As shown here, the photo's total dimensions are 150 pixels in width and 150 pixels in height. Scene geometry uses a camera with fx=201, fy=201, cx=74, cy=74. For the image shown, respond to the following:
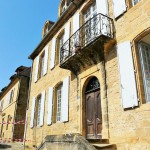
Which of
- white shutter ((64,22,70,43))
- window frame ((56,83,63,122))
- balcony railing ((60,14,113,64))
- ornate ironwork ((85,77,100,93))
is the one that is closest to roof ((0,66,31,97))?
window frame ((56,83,63,122))

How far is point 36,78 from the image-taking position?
13070 mm

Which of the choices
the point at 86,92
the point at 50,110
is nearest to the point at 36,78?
the point at 50,110

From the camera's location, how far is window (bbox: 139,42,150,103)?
220 inches

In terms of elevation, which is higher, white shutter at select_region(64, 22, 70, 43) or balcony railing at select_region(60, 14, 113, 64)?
white shutter at select_region(64, 22, 70, 43)

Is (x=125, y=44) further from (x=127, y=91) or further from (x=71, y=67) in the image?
(x=71, y=67)

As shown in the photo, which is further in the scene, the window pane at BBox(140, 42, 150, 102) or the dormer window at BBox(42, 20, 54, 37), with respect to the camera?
the dormer window at BBox(42, 20, 54, 37)

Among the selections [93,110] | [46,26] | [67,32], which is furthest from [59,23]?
[93,110]

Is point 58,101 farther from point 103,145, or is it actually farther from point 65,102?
point 103,145

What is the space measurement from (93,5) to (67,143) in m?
6.33

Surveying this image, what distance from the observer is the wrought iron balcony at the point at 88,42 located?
7.03m

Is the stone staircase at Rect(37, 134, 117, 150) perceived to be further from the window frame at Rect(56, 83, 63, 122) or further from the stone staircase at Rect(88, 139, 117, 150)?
the window frame at Rect(56, 83, 63, 122)

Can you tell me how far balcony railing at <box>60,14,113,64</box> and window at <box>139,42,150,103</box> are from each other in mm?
1247

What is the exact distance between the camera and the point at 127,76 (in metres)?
5.86

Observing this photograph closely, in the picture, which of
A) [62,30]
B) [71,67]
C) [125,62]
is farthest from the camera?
[62,30]
